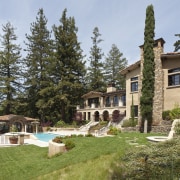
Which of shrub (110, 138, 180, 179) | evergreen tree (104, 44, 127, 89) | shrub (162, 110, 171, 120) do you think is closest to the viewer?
shrub (110, 138, 180, 179)

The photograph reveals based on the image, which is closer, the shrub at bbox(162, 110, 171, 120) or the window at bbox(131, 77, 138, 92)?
the shrub at bbox(162, 110, 171, 120)

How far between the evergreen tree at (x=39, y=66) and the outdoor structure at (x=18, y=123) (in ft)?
18.6

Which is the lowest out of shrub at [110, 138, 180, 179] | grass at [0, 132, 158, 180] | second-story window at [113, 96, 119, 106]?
grass at [0, 132, 158, 180]

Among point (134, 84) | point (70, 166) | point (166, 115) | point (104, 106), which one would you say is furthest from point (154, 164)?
point (104, 106)

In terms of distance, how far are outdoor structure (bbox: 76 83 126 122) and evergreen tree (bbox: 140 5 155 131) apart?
41.4 ft

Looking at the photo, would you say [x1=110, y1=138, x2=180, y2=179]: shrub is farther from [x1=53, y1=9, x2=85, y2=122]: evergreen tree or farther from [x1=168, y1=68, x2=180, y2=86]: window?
[x1=53, y1=9, x2=85, y2=122]: evergreen tree

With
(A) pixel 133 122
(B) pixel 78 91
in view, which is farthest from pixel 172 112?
(B) pixel 78 91

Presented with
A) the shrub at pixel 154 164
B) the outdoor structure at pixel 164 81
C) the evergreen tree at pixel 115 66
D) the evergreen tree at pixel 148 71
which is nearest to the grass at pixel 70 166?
the shrub at pixel 154 164

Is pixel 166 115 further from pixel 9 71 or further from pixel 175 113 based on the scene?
pixel 9 71

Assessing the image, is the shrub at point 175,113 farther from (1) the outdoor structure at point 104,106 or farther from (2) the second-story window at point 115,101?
(2) the second-story window at point 115,101

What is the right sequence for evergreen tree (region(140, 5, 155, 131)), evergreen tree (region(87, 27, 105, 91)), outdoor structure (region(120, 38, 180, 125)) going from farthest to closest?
evergreen tree (region(87, 27, 105, 91)) → outdoor structure (region(120, 38, 180, 125)) → evergreen tree (region(140, 5, 155, 131))

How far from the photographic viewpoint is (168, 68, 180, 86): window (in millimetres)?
24389

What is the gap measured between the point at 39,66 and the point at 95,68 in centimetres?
1301

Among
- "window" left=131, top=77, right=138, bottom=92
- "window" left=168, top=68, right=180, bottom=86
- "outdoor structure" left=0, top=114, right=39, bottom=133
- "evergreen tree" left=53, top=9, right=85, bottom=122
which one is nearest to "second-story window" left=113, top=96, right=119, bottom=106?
"evergreen tree" left=53, top=9, right=85, bottom=122
